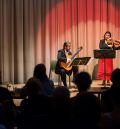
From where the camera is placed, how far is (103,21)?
34.7ft

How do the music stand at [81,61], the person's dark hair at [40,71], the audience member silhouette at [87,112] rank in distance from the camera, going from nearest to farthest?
the audience member silhouette at [87,112] < the person's dark hair at [40,71] < the music stand at [81,61]

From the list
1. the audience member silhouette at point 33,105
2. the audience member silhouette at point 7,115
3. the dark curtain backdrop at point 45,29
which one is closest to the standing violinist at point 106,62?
the dark curtain backdrop at point 45,29

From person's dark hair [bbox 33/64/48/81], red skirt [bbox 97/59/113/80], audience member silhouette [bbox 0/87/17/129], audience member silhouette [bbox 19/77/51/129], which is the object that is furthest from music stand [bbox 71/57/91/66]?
audience member silhouette [bbox 0/87/17/129]

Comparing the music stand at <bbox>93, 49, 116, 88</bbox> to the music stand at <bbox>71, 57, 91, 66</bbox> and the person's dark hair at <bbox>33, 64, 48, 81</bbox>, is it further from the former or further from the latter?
the person's dark hair at <bbox>33, 64, 48, 81</bbox>

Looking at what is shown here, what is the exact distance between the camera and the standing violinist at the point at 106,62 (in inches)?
351

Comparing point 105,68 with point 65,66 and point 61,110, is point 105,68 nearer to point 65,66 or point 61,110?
point 65,66

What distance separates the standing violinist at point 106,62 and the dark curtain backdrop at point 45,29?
0.72 meters

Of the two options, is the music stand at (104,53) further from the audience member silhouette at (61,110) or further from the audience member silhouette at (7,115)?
the audience member silhouette at (61,110)

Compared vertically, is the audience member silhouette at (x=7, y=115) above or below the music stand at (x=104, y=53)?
below

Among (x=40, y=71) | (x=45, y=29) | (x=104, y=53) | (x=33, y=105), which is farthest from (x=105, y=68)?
(x=33, y=105)

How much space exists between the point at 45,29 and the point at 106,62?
193 centimetres

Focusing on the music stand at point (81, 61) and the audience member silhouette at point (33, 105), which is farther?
the music stand at point (81, 61)

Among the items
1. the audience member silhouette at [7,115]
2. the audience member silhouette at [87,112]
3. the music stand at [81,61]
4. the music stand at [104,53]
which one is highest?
the music stand at [104,53]

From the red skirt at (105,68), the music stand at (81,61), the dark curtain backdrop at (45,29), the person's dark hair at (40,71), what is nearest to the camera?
the person's dark hair at (40,71)
